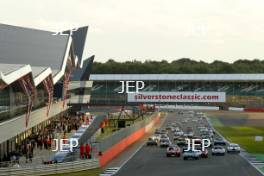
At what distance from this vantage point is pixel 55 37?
3469 inches

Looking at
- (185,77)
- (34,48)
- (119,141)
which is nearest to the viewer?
(119,141)

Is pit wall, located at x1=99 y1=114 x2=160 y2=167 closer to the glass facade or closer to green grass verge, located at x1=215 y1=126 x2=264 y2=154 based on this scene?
the glass facade

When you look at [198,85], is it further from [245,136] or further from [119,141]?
[119,141]

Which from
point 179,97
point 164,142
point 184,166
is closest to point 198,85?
point 179,97

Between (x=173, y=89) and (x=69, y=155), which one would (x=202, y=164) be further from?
(x=173, y=89)

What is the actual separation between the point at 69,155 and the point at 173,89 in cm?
11275

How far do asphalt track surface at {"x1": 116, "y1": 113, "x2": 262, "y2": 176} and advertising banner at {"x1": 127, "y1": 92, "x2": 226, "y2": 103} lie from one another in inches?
1857

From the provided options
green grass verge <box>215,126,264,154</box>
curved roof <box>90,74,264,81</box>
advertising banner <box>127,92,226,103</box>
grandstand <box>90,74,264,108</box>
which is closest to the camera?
green grass verge <box>215,126,264,154</box>

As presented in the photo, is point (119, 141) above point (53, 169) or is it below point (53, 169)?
above

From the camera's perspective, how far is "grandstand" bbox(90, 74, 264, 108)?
151 meters

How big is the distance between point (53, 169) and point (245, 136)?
47.5 metres

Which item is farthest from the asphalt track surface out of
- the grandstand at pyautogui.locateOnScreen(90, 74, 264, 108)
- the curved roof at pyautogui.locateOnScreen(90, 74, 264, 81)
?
the grandstand at pyautogui.locateOnScreen(90, 74, 264, 108)

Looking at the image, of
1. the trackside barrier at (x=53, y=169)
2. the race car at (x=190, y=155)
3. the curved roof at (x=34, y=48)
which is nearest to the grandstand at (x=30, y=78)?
the curved roof at (x=34, y=48)

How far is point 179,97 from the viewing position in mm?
110062
